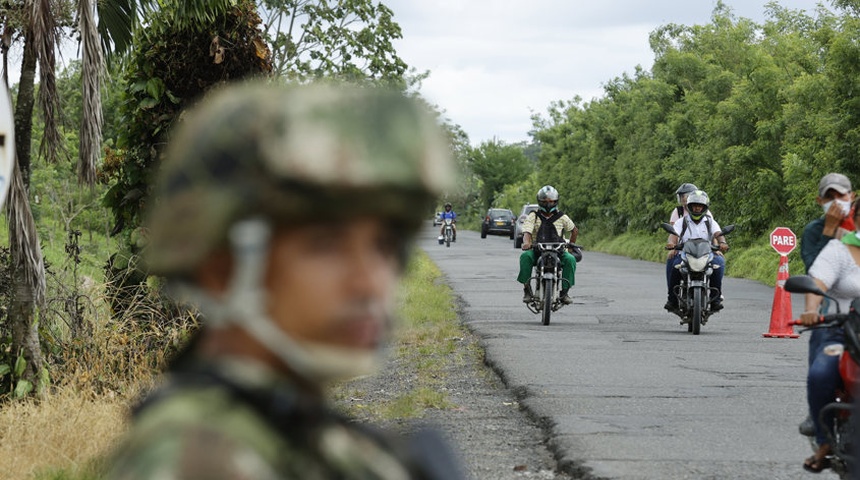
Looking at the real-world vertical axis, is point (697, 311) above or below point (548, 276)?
below

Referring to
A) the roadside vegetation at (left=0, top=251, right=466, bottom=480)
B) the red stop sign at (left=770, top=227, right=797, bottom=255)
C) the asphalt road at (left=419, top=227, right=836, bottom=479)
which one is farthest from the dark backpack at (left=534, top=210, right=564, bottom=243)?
the roadside vegetation at (left=0, top=251, right=466, bottom=480)

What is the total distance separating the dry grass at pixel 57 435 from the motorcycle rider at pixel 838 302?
3.24m

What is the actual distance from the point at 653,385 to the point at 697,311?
486 cm

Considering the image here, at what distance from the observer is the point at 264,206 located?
119 centimetres

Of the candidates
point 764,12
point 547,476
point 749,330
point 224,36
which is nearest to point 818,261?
point 547,476

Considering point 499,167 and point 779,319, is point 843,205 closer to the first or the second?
point 779,319

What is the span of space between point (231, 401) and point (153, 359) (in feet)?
27.1

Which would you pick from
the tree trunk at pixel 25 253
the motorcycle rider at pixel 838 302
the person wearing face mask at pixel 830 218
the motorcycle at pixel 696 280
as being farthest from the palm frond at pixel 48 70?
the motorcycle at pixel 696 280

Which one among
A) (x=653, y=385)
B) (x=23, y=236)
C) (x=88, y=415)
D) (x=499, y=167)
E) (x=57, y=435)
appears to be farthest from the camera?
(x=499, y=167)

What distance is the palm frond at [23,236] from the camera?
25.4ft

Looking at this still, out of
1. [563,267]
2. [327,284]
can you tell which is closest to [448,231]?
[563,267]

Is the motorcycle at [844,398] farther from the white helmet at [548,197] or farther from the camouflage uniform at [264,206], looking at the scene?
the white helmet at [548,197]

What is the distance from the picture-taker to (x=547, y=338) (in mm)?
15000

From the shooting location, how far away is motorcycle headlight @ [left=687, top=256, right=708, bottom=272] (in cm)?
1566
